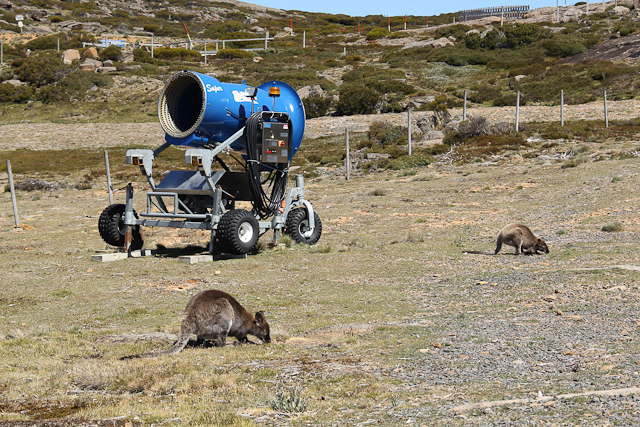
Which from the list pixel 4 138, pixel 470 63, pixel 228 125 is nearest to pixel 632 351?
pixel 228 125

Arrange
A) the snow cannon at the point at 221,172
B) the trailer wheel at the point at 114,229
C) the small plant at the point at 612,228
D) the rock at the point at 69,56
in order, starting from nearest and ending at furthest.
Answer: the snow cannon at the point at 221,172 < the small plant at the point at 612,228 < the trailer wheel at the point at 114,229 < the rock at the point at 69,56

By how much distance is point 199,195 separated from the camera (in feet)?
50.4

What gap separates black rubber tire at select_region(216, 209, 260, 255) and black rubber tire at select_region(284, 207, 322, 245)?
159 cm

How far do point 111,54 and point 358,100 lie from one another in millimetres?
36213

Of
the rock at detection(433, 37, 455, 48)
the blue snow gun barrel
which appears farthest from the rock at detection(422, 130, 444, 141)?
the rock at detection(433, 37, 455, 48)

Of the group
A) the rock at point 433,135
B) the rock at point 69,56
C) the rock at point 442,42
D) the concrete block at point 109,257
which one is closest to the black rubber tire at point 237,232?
the concrete block at point 109,257

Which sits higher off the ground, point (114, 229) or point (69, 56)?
point (69, 56)

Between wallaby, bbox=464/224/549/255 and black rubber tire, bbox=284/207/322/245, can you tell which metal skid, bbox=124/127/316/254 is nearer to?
black rubber tire, bbox=284/207/322/245

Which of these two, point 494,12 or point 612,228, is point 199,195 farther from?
point 494,12

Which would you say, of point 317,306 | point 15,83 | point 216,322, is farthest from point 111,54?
point 216,322

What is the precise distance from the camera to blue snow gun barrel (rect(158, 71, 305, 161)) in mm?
15023

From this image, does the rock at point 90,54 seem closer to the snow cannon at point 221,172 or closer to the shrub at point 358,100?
the shrub at point 358,100

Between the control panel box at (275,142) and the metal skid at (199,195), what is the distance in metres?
0.57

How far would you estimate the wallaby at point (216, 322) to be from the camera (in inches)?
287
